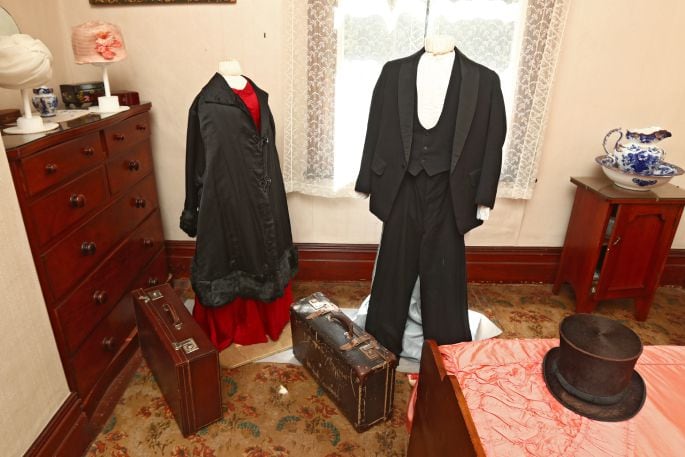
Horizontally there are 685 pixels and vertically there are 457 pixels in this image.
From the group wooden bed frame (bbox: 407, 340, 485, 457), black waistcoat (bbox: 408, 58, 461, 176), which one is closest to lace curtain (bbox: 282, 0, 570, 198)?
black waistcoat (bbox: 408, 58, 461, 176)

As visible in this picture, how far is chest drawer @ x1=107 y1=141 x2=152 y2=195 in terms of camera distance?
6.40ft

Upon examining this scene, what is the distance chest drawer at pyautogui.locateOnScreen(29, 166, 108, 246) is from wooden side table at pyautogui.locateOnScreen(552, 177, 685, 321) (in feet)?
7.50

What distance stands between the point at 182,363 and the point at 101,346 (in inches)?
19.4

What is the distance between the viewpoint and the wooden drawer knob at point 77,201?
63.9 inches

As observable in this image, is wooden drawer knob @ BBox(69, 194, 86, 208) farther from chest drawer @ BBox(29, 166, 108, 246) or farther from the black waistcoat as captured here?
the black waistcoat

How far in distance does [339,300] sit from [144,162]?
1.27 m

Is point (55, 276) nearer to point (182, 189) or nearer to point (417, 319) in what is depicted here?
point (182, 189)

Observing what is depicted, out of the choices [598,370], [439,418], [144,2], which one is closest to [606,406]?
[598,370]

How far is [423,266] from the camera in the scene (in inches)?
76.5

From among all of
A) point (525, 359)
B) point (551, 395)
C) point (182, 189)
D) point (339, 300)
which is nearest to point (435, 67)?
point (525, 359)

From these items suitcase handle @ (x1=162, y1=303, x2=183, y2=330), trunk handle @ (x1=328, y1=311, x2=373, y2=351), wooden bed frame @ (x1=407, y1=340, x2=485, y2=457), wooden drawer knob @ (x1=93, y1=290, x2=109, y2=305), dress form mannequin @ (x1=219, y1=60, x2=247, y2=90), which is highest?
dress form mannequin @ (x1=219, y1=60, x2=247, y2=90)

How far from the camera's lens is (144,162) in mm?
2311

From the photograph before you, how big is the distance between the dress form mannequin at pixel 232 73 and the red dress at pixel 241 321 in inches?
37.0

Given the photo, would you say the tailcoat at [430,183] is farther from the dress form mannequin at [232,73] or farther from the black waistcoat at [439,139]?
the dress form mannequin at [232,73]
